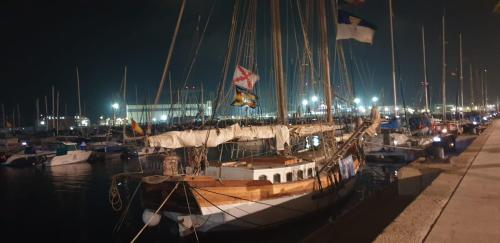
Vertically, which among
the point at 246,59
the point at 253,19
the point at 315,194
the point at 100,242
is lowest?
the point at 100,242

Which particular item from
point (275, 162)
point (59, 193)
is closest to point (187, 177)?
point (275, 162)

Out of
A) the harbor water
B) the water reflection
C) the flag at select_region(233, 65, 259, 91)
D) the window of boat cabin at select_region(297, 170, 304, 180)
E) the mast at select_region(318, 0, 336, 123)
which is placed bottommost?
the harbor water

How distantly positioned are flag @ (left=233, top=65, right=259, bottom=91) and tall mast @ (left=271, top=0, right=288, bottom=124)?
1238 mm

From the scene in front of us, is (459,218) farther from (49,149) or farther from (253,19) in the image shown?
(49,149)

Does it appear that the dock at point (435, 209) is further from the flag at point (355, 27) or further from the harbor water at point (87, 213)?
the flag at point (355, 27)

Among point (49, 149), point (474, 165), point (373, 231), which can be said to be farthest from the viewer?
point (49, 149)

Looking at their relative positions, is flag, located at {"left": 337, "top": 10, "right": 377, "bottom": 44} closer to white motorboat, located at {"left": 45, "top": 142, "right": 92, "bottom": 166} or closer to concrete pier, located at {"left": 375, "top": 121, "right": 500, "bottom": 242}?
concrete pier, located at {"left": 375, "top": 121, "right": 500, "bottom": 242}

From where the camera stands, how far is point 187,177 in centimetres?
1439

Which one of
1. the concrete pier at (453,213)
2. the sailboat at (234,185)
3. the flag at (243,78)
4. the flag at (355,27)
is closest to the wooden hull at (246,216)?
the sailboat at (234,185)

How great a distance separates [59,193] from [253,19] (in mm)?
19398

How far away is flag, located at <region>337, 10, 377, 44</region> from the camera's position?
80.4ft

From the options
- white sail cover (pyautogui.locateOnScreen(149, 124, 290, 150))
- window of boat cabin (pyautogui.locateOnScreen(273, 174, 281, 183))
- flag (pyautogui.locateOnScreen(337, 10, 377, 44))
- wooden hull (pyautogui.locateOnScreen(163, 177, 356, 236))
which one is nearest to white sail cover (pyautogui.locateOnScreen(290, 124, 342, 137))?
white sail cover (pyautogui.locateOnScreen(149, 124, 290, 150))

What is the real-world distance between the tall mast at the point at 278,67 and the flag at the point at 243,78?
124 cm

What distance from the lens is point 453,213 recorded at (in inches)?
351
